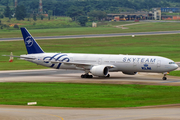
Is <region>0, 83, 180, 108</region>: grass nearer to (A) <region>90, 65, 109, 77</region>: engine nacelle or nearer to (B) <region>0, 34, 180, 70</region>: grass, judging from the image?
(A) <region>90, 65, 109, 77</region>: engine nacelle

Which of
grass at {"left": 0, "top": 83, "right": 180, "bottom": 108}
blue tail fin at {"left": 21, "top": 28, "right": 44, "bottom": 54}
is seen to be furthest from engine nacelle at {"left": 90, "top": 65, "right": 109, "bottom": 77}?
blue tail fin at {"left": 21, "top": 28, "right": 44, "bottom": 54}

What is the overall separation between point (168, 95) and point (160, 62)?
1664cm

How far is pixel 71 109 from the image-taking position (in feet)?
115

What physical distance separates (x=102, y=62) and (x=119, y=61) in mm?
3257

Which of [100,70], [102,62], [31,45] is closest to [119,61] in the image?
[102,62]

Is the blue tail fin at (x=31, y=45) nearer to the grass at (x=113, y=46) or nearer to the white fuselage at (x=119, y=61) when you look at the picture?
the white fuselage at (x=119, y=61)

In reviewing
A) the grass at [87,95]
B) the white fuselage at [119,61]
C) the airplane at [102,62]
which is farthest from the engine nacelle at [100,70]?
the grass at [87,95]

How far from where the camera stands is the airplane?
60.1 m

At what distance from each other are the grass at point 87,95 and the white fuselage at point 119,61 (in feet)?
27.1

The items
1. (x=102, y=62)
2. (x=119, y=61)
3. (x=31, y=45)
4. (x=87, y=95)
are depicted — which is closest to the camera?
(x=87, y=95)

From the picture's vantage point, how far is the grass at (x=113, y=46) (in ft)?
358

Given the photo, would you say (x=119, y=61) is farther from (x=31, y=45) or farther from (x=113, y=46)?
(x=113, y=46)

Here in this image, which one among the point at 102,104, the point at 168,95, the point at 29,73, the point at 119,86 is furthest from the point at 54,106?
the point at 29,73

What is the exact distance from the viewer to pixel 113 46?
408 ft
